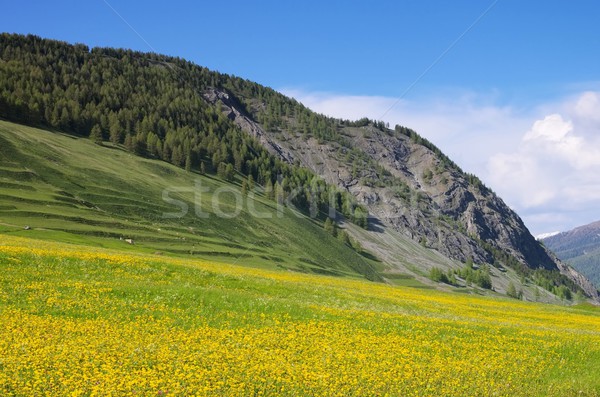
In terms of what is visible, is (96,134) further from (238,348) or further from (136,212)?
(238,348)

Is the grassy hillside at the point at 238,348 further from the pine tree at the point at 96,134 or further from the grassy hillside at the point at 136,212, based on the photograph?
the pine tree at the point at 96,134

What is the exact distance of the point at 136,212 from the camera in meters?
112

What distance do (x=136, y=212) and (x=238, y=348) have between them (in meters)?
104

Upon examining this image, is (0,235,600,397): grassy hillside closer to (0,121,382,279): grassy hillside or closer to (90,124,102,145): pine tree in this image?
(0,121,382,279): grassy hillside

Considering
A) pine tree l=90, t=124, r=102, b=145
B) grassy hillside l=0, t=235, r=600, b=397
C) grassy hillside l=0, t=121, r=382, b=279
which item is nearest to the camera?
grassy hillside l=0, t=235, r=600, b=397

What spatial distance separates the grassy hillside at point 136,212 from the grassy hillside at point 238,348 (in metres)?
60.5

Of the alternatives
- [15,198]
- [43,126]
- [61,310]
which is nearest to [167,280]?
[61,310]

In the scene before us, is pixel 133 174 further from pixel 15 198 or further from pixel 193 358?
pixel 193 358

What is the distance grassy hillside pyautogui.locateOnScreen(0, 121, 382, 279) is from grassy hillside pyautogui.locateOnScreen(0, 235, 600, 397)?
60460mm

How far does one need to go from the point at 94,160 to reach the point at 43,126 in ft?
187

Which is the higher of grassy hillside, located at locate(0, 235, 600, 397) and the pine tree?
the pine tree

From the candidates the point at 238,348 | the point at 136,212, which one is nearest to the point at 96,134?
the point at 136,212

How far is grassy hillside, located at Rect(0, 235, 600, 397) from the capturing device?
40.5 feet

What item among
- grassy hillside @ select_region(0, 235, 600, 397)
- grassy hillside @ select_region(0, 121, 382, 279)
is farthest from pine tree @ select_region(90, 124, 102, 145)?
grassy hillside @ select_region(0, 235, 600, 397)
